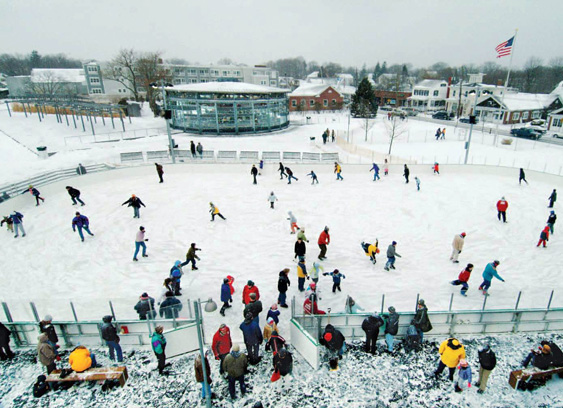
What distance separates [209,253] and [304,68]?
652 ft

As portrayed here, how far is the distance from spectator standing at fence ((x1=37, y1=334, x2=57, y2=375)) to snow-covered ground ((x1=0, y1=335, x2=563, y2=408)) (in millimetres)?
577

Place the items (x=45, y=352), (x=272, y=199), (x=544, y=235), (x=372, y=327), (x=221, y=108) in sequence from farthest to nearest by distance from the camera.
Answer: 1. (x=221, y=108)
2. (x=272, y=199)
3. (x=544, y=235)
4. (x=372, y=327)
5. (x=45, y=352)

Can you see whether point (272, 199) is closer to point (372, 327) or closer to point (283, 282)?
point (283, 282)

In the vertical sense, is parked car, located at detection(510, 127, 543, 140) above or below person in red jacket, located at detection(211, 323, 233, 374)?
above

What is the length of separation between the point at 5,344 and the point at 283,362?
588 centimetres

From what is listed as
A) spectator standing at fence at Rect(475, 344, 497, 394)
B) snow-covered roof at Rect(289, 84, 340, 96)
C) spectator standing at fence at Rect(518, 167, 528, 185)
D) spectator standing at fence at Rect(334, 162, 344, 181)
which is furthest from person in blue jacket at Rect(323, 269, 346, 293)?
snow-covered roof at Rect(289, 84, 340, 96)

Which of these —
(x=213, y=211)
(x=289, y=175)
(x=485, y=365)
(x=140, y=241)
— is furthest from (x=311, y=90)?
(x=485, y=365)

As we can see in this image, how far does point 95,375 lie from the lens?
634cm

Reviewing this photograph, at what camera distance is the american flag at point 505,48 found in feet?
88.6

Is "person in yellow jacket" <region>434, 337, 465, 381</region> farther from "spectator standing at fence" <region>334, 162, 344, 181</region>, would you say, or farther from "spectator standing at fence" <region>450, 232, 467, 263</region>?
"spectator standing at fence" <region>334, 162, 344, 181</region>

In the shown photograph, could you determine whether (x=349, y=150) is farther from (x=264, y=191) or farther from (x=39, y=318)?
(x=39, y=318)

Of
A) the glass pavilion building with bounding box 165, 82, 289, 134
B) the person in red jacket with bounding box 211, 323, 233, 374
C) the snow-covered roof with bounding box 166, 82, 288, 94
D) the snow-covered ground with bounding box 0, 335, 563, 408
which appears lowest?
the snow-covered ground with bounding box 0, 335, 563, 408

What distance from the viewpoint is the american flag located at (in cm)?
2702

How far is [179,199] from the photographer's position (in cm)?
1658
